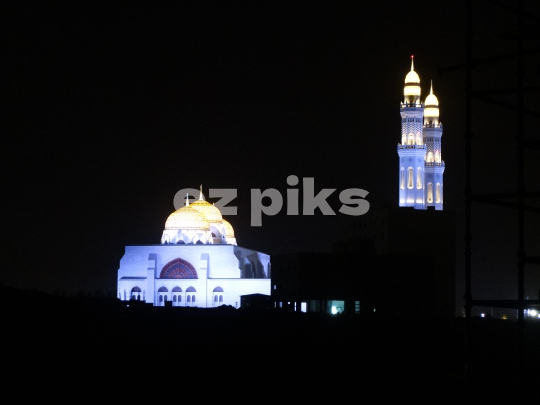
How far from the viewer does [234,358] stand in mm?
24641

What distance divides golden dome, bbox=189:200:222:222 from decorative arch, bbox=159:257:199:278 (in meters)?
6.10

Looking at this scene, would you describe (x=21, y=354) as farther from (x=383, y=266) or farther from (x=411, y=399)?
(x=383, y=266)

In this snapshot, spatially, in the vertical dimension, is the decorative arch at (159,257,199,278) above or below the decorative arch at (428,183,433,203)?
below

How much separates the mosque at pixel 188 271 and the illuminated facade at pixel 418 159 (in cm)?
1359

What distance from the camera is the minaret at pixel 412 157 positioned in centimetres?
7444

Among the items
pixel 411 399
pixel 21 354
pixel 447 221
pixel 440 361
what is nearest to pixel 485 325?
pixel 440 361

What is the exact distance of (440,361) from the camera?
2595cm

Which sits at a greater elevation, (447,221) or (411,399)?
(447,221)


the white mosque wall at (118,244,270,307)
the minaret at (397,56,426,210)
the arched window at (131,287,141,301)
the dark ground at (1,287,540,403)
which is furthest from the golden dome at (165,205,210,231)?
the dark ground at (1,287,540,403)

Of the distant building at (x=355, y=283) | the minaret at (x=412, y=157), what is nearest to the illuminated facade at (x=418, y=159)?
the minaret at (x=412, y=157)

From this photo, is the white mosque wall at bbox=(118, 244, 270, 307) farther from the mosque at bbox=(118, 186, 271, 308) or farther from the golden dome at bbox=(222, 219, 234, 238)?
the golden dome at bbox=(222, 219, 234, 238)

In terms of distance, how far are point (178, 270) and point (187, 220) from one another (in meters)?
4.58

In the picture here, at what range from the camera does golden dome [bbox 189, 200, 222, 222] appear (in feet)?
248

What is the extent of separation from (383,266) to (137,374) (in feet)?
101
